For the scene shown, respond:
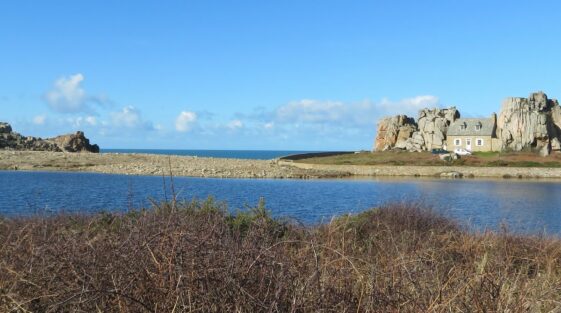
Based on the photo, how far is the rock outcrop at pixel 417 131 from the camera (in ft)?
320

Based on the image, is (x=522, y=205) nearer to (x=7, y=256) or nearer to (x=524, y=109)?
(x=7, y=256)

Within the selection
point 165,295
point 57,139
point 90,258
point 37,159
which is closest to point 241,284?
point 165,295

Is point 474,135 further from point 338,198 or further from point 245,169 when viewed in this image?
point 338,198

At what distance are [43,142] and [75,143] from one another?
215 inches

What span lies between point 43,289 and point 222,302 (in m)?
1.38

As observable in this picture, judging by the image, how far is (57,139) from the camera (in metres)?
112

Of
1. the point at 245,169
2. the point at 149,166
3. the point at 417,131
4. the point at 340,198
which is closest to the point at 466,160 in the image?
the point at 417,131

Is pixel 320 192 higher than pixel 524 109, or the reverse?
pixel 524 109

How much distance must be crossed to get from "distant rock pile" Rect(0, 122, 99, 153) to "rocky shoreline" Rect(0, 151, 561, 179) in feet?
53.3

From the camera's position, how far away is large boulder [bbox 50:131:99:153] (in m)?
105

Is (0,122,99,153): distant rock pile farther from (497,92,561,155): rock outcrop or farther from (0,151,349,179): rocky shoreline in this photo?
(497,92,561,155): rock outcrop

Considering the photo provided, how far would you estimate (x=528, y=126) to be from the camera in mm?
87438

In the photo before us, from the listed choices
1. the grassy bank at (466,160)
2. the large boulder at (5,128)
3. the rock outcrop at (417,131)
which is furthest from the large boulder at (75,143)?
the rock outcrop at (417,131)

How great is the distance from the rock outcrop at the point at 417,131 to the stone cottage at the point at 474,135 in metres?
3.54
